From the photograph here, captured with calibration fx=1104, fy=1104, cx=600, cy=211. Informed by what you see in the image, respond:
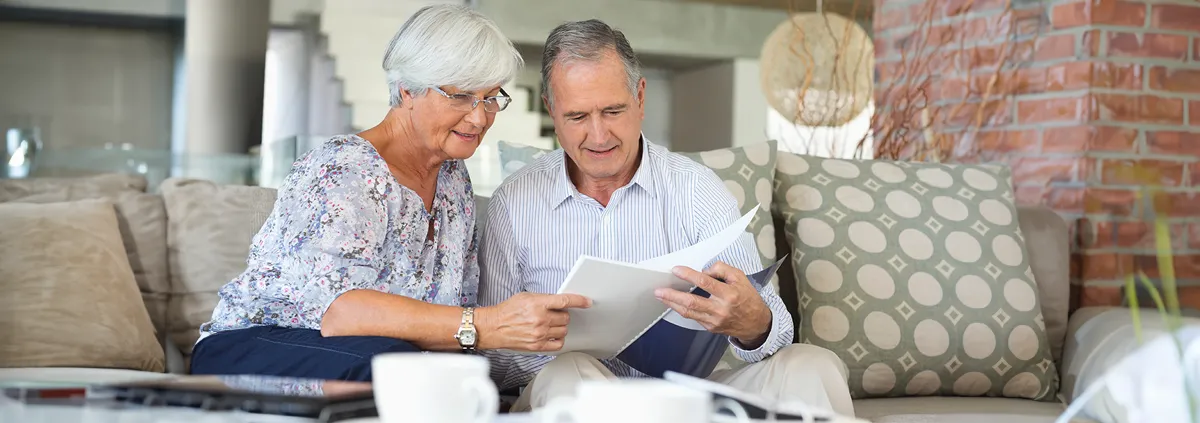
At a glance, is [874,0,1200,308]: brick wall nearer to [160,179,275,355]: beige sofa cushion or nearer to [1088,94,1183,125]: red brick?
[1088,94,1183,125]: red brick

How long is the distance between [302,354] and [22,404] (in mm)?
521

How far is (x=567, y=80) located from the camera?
1.83 meters

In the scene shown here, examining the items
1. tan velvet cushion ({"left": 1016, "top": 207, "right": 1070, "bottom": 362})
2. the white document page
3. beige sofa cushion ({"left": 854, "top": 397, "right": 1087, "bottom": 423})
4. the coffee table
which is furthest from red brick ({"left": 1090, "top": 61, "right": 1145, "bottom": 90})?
the coffee table

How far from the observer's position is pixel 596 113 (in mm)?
1824

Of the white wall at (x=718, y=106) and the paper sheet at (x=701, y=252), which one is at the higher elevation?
the white wall at (x=718, y=106)

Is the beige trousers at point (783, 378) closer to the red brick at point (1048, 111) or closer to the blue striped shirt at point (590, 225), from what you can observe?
the blue striped shirt at point (590, 225)

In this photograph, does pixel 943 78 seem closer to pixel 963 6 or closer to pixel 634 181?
pixel 963 6

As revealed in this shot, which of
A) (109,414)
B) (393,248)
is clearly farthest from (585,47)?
(109,414)

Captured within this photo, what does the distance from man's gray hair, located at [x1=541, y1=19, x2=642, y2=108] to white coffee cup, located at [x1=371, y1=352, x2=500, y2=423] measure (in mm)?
1070

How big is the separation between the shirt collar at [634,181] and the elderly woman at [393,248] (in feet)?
0.51

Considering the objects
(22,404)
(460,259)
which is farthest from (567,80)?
(22,404)

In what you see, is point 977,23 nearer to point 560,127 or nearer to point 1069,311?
point 1069,311

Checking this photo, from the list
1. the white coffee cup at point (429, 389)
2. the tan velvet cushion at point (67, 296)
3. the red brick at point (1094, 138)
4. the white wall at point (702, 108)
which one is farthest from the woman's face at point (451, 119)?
the white wall at point (702, 108)

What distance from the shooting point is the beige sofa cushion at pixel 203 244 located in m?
2.10
